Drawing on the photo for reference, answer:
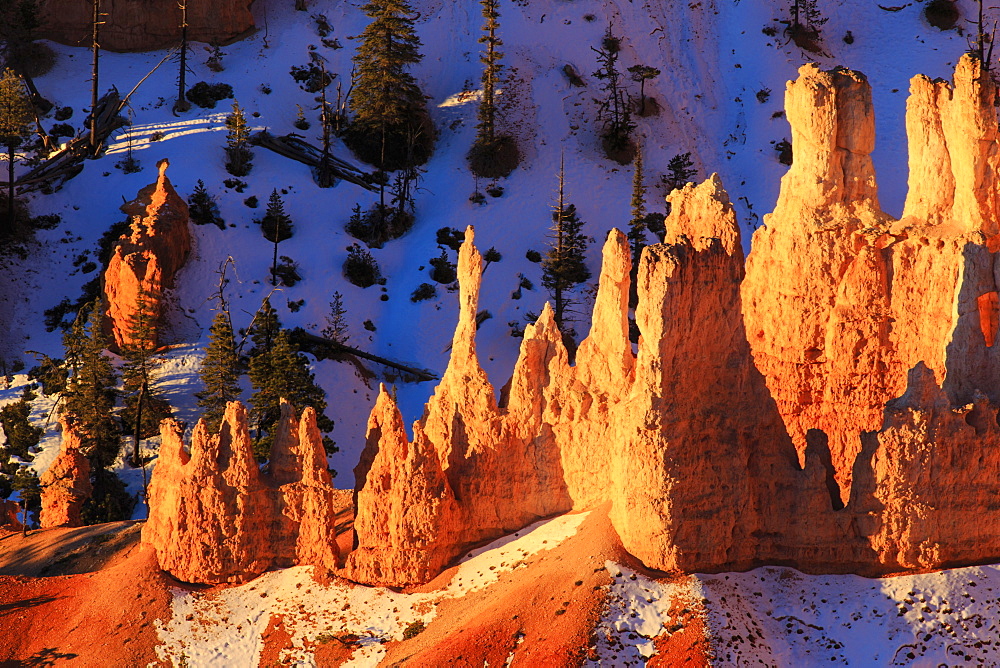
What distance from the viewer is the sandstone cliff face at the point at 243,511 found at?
1661 inches

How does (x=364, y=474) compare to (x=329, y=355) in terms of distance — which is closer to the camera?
(x=364, y=474)

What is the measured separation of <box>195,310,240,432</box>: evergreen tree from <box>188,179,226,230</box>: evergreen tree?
57.7ft

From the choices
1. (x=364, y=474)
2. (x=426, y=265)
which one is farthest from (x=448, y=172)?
(x=364, y=474)

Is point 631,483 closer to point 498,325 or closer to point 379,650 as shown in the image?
point 379,650

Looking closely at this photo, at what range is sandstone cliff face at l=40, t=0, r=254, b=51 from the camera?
312 ft

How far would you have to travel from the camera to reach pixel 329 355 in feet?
230

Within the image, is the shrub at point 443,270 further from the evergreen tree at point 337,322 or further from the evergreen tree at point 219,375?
the evergreen tree at point 219,375

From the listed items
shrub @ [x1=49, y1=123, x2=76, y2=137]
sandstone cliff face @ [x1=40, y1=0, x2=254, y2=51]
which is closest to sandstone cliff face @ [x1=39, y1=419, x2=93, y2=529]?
shrub @ [x1=49, y1=123, x2=76, y2=137]

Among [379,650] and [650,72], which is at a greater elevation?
[650,72]

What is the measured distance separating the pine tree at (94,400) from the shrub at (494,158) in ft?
109

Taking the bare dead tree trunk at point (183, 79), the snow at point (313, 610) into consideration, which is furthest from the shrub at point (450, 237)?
the snow at point (313, 610)

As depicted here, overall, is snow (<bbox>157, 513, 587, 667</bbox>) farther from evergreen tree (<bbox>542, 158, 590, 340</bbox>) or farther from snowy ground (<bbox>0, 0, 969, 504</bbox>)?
evergreen tree (<bbox>542, 158, 590, 340</bbox>)

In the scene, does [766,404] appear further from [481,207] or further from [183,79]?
[183,79]

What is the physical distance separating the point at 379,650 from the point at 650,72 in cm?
6591
